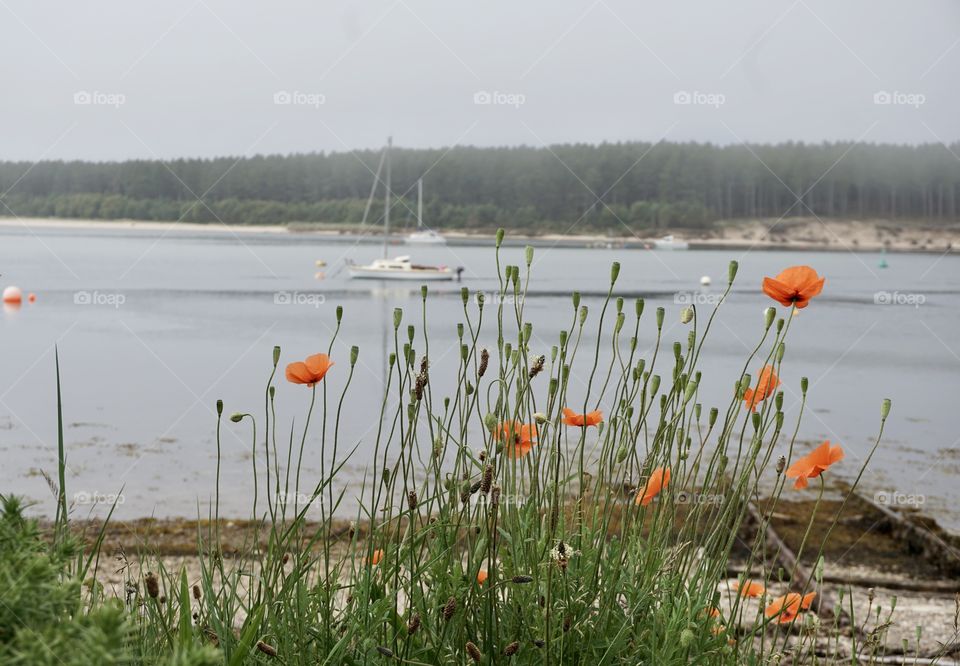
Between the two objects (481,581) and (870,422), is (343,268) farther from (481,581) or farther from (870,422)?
(481,581)

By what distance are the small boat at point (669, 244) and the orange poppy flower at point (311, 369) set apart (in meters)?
55.7

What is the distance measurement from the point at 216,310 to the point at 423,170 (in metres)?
26.4

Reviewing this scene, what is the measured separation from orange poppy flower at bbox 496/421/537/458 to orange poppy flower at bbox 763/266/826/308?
0.50 meters

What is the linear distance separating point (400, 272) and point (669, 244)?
1087 inches

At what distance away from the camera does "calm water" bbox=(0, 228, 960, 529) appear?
21.1ft

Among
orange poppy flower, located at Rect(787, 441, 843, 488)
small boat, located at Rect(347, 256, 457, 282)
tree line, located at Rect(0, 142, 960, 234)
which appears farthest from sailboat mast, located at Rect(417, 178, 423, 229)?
orange poppy flower, located at Rect(787, 441, 843, 488)

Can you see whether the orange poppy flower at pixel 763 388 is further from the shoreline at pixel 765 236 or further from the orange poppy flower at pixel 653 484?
the shoreline at pixel 765 236

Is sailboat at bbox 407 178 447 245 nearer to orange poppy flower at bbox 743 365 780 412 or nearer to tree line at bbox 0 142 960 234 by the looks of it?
tree line at bbox 0 142 960 234

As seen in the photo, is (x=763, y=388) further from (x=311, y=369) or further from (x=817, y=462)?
(x=311, y=369)

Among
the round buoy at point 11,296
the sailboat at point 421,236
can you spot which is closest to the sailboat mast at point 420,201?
the sailboat at point 421,236

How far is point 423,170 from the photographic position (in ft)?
156

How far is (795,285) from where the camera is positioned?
1.66 m

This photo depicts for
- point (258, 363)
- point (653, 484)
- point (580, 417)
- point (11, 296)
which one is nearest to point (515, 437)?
point (580, 417)

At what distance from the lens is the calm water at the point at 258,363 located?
642 centimetres
